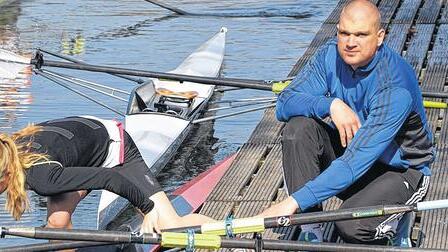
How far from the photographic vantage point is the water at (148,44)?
12.2 meters

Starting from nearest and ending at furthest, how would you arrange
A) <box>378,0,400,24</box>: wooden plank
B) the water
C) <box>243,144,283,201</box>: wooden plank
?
<box>243,144,283,201</box>: wooden plank → the water → <box>378,0,400,24</box>: wooden plank

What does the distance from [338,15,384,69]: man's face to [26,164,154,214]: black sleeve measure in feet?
4.65

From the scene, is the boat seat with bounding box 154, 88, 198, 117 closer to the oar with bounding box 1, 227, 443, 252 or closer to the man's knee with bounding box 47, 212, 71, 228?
the man's knee with bounding box 47, 212, 71, 228

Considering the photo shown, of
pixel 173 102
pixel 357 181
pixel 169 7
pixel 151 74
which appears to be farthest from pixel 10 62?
pixel 169 7

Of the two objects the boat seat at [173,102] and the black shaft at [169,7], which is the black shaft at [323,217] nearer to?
the boat seat at [173,102]

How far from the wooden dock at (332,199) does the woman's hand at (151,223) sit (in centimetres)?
75

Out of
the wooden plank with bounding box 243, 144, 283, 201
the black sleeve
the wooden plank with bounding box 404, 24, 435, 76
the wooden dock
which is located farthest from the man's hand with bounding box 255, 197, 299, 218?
the wooden plank with bounding box 404, 24, 435, 76

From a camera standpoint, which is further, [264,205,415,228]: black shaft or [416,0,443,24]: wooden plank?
[416,0,443,24]: wooden plank

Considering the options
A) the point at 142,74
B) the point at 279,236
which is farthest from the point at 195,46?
the point at 279,236

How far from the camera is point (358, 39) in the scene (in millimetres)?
5973

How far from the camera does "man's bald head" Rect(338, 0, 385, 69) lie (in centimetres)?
595

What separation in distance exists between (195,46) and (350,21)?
11430mm

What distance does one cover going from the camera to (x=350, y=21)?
5.97 metres

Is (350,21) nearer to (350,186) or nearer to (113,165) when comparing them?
(350,186)
